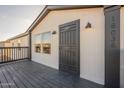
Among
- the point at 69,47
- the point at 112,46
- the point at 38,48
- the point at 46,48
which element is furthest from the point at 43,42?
the point at 112,46

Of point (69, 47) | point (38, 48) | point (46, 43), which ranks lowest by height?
point (38, 48)

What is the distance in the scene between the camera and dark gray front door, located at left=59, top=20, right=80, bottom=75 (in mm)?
4969

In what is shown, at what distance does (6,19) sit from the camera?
10.4 m

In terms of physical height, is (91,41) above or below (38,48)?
above

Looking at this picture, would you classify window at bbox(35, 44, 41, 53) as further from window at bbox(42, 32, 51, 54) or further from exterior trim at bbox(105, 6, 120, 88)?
exterior trim at bbox(105, 6, 120, 88)

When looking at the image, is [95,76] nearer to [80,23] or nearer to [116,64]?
[116,64]

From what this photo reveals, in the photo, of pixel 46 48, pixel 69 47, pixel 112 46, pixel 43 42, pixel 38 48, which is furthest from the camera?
pixel 38 48

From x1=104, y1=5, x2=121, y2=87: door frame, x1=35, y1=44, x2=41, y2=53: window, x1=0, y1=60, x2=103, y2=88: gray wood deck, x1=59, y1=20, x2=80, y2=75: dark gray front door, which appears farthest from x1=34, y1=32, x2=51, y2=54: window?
x1=104, y1=5, x2=121, y2=87: door frame

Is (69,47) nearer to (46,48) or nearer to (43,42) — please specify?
(46,48)

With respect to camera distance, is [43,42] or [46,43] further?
[43,42]

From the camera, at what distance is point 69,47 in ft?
18.0

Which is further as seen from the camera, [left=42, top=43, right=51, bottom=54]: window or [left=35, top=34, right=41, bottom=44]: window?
[left=35, top=34, right=41, bottom=44]: window

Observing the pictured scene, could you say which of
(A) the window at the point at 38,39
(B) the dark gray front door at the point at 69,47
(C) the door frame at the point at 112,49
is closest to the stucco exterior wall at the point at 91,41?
(B) the dark gray front door at the point at 69,47

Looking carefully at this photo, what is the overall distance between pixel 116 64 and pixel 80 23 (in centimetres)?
204
